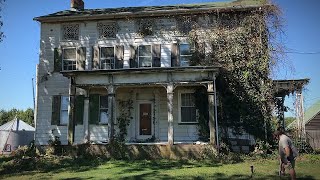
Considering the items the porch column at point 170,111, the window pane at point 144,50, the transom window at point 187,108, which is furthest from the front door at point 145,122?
the porch column at point 170,111

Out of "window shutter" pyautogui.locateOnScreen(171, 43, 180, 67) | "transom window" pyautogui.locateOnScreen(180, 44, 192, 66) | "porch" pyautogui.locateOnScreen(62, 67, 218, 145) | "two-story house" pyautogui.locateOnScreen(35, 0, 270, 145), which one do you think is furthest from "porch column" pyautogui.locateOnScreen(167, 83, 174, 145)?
"transom window" pyautogui.locateOnScreen(180, 44, 192, 66)

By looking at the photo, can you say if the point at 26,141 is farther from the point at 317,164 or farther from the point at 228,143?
the point at 317,164

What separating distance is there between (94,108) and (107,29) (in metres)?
5.14

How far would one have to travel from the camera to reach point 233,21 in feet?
63.9

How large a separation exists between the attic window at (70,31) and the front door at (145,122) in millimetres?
6408

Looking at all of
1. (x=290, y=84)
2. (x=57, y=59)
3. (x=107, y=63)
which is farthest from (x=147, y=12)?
(x=290, y=84)

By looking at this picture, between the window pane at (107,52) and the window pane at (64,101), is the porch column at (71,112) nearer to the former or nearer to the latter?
the window pane at (64,101)

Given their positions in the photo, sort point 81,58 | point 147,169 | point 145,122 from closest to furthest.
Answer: point 147,169 < point 145,122 < point 81,58

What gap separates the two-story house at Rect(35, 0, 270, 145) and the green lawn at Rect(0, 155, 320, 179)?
3.94 metres

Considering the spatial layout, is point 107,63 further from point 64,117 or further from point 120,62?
point 64,117

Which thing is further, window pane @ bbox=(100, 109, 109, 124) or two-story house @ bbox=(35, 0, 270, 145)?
window pane @ bbox=(100, 109, 109, 124)

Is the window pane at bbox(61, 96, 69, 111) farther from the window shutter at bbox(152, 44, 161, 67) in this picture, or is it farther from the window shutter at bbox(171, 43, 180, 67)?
the window shutter at bbox(171, 43, 180, 67)

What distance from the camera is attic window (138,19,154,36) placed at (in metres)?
20.3

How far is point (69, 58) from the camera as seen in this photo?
21.0 metres
